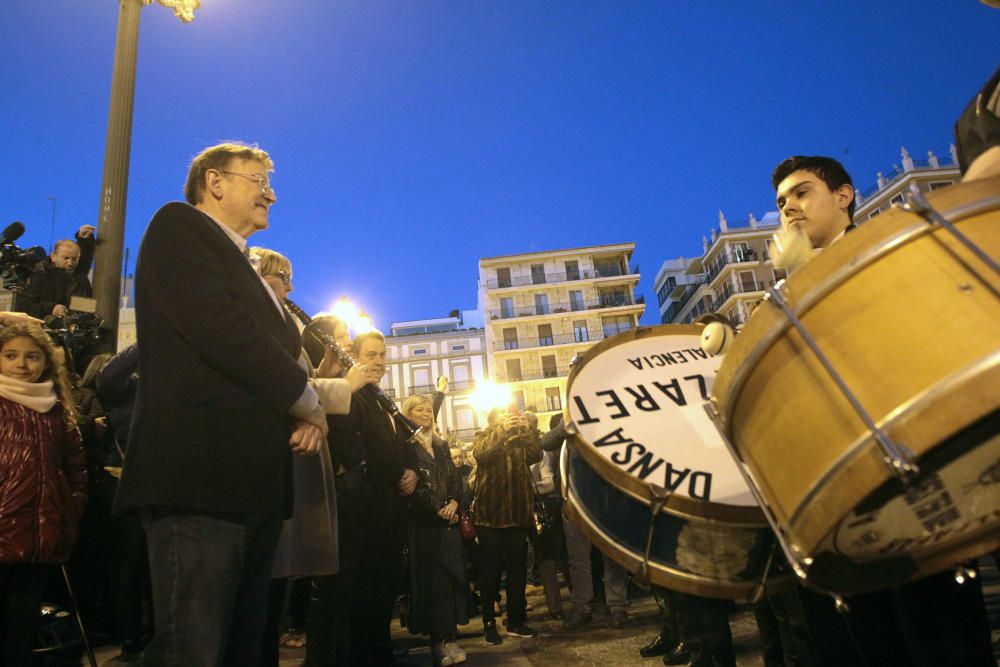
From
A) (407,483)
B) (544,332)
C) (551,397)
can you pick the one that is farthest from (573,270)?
(407,483)

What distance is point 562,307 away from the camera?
5762cm

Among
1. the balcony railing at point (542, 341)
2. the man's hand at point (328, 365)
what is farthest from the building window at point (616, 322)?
the man's hand at point (328, 365)

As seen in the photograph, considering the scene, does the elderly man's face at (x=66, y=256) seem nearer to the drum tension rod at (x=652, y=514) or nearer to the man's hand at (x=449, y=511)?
the man's hand at (x=449, y=511)

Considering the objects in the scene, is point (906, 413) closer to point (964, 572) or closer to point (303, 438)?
point (964, 572)

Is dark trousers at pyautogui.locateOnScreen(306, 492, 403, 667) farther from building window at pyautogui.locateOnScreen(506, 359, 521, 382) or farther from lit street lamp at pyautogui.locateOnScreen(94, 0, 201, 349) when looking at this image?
building window at pyautogui.locateOnScreen(506, 359, 521, 382)

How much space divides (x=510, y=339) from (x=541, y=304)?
4550 mm

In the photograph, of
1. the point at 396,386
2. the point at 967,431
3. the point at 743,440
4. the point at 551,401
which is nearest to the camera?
the point at 967,431

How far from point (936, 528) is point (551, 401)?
53345 millimetres

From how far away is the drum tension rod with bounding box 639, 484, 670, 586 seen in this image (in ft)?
7.16

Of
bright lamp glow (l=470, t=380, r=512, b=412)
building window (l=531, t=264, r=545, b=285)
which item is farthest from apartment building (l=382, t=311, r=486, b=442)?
building window (l=531, t=264, r=545, b=285)

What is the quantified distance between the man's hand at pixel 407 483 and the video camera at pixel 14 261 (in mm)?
4302

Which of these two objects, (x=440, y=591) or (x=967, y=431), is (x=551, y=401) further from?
(x=967, y=431)

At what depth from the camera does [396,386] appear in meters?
62.8

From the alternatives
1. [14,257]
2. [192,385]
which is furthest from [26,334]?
[14,257]
